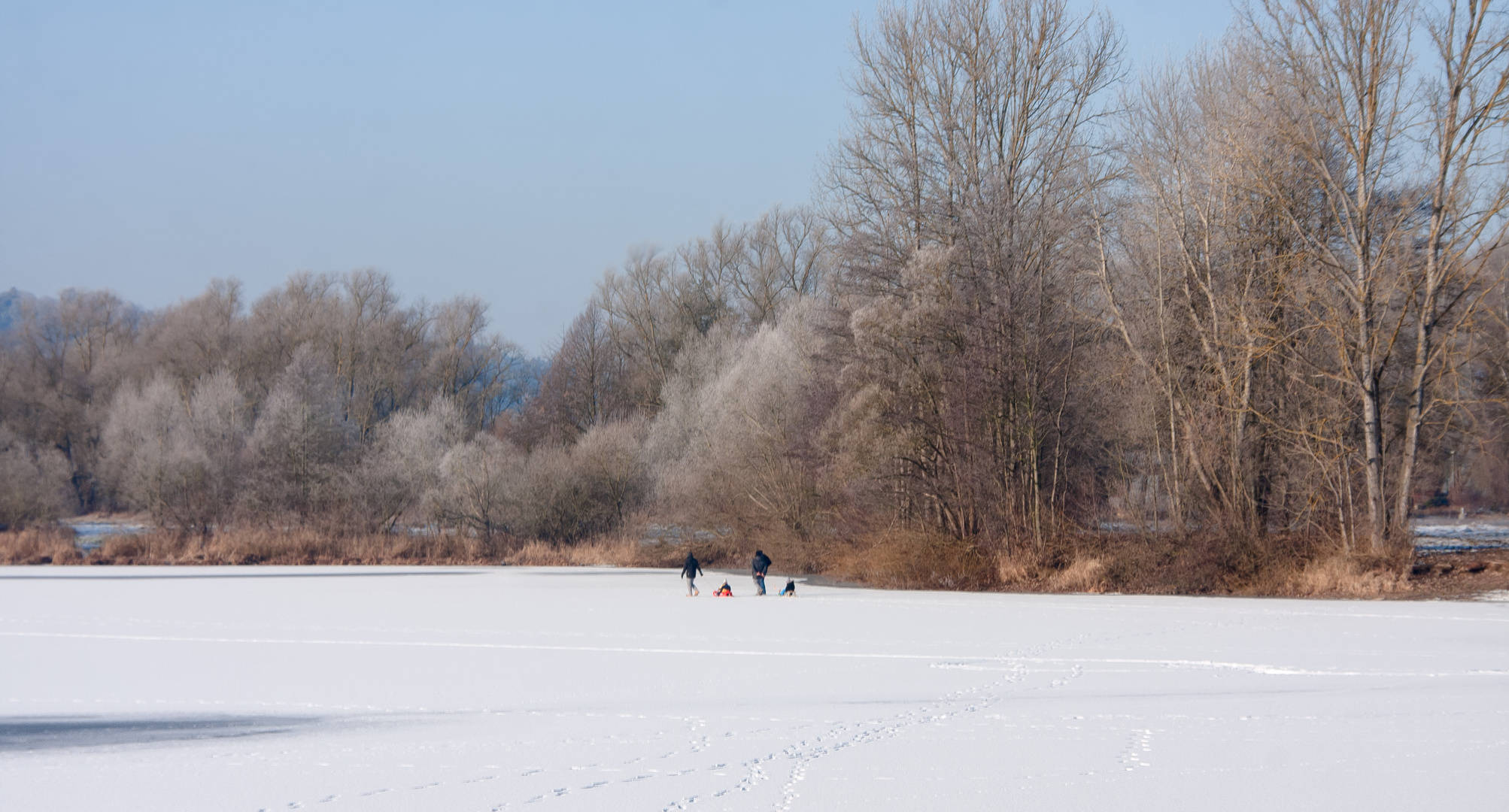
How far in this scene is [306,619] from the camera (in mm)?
17641

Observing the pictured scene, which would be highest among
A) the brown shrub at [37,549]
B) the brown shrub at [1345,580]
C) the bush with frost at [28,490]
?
the bush with frost at [28,490]

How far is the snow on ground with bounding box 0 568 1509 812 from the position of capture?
21.2 ft

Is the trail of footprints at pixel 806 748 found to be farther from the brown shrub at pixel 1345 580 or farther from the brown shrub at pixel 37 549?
the brown shrub at pixel 37 549

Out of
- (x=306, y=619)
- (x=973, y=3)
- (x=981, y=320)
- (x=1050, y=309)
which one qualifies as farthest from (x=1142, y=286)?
(x=306, y=619)

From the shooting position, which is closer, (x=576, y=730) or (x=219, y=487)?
(x=576, y=730)

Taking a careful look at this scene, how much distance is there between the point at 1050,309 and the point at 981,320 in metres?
2.11

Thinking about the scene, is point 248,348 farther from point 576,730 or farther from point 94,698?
point 576,730

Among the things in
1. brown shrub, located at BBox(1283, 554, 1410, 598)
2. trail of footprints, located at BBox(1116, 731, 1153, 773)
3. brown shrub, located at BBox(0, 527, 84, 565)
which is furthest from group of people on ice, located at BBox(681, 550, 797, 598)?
brown shrub, located at BBox(0, 527, 84, 565)

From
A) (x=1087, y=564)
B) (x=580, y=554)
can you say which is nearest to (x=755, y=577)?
(x=1087, y=564)

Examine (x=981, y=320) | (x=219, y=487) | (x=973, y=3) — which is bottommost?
(x=219, y=487)

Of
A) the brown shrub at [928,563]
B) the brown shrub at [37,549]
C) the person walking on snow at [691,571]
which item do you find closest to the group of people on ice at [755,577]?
the person walking on snow at [691,571]

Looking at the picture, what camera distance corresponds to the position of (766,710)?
9.12 meters

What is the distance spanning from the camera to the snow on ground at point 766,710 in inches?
254

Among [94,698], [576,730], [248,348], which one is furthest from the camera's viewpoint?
[248,348]
